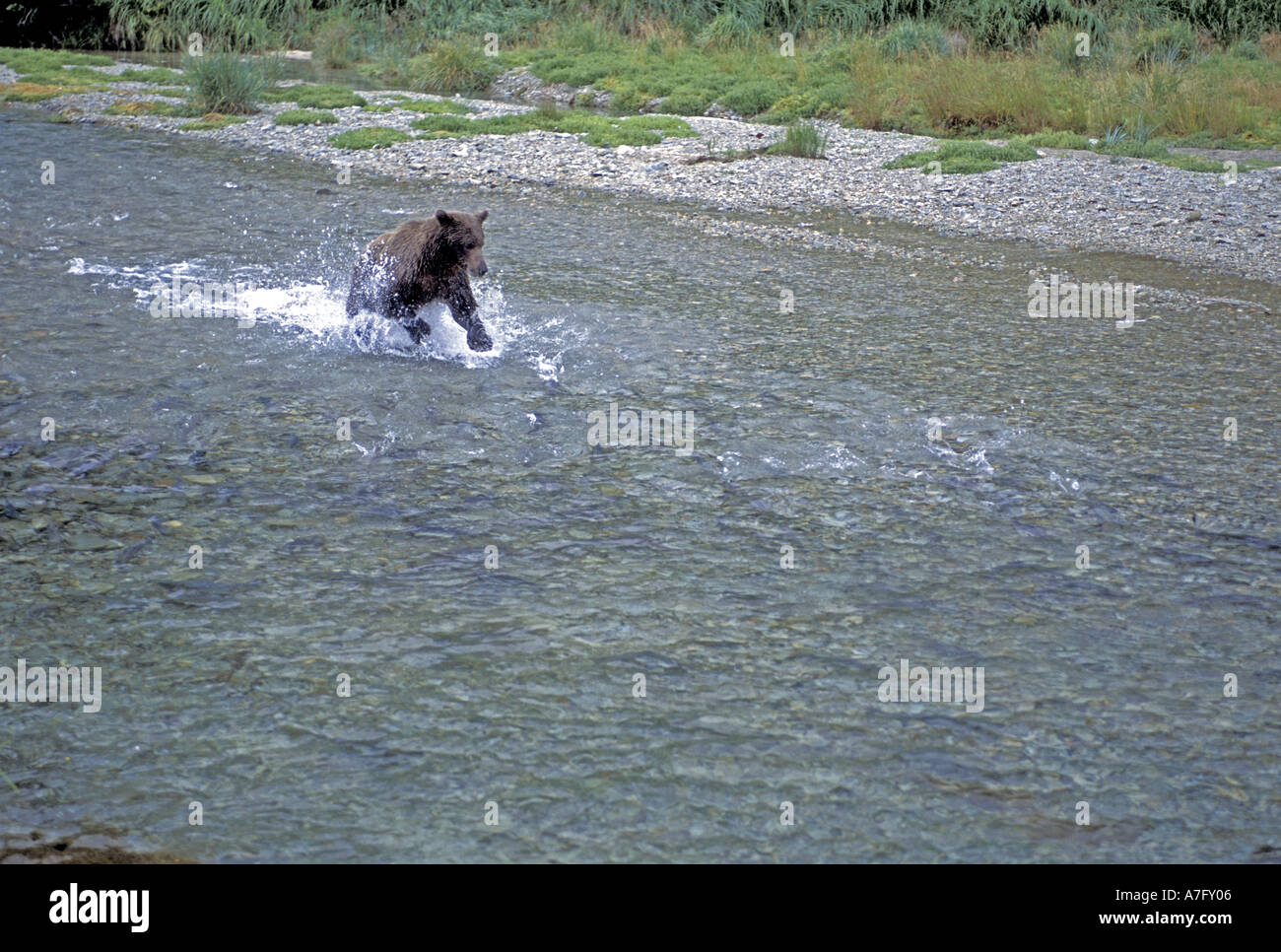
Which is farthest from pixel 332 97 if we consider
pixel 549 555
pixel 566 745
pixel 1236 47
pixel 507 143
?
pixel 566 745

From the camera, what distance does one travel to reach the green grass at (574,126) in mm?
19797

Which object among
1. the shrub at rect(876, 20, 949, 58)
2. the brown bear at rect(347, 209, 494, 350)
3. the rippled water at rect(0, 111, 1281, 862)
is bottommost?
the rippled water at rect(0, 111, 1281, 862)

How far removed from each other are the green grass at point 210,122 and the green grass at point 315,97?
1610 millimetres

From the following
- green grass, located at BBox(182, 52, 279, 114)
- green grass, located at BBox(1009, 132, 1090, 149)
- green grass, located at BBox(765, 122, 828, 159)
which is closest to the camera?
green grass, located at BBox(1009, 132, 1090, 149)

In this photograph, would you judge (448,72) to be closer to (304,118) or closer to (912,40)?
(304,118)

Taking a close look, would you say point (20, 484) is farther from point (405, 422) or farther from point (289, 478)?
point (405, 422)

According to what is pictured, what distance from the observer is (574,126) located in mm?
20906

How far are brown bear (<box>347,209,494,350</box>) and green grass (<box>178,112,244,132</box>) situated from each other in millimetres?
13388

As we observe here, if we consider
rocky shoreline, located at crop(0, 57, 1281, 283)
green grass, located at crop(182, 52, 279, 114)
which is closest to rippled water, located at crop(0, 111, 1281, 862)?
rocky shoreline, located at crop(0, 57, 1281, 283)

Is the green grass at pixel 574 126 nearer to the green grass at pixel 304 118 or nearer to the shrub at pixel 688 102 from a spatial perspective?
the green grass at pixel 304 118

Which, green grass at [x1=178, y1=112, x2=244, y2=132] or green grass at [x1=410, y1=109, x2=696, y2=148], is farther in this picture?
green grass at [x1=178, y1=112, x2=244, y2=132]

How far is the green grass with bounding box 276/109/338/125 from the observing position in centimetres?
2141

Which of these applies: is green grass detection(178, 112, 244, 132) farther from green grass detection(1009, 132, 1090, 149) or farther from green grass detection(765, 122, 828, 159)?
green grass detection(1009, 132, 1090, 149)

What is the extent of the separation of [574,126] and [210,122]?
622cm
